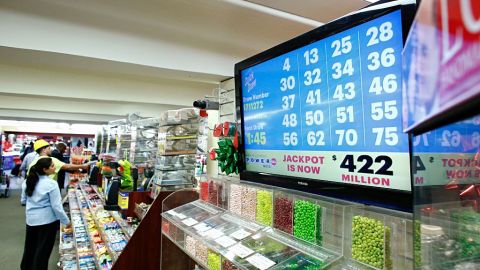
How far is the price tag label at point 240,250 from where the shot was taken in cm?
129

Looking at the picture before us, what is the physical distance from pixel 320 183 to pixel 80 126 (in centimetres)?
1796

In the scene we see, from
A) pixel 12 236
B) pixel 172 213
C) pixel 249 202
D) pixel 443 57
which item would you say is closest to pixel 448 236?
pixel 443 57

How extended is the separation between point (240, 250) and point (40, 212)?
3.95 m

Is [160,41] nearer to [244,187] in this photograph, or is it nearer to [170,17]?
[170,17]

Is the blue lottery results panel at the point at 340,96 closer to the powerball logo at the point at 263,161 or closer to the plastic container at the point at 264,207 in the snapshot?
the powerball logo at the point at 263,161

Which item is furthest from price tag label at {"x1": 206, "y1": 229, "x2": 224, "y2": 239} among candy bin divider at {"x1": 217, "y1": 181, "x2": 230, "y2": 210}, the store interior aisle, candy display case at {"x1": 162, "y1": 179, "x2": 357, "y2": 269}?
the store interior aisle

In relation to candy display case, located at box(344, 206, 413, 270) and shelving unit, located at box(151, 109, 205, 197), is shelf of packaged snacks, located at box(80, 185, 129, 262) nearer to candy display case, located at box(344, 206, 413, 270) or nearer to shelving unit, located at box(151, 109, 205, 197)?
shelving unit, located at box(151, 109, 205, 197)

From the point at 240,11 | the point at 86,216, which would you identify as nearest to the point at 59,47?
the point at 240,11

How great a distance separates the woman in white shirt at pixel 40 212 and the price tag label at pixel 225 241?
3537mm

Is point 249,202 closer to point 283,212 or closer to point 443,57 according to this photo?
point 283,212

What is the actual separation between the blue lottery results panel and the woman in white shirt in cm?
363

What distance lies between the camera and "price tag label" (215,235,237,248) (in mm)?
1430

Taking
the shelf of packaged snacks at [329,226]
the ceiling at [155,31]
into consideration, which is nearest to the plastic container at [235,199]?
the shelf of packaged snacks at [329,226]

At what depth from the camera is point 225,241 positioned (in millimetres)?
1471
